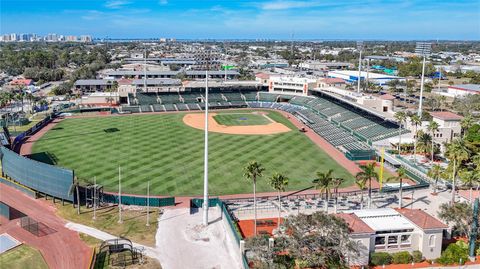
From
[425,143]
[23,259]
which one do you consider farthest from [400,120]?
[23,259]

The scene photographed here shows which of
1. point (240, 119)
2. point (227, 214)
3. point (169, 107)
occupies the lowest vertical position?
point (227, 214)

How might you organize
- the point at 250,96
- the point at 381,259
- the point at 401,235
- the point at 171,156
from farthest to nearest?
1. the point at 250,96
2. the point at 171,156
3. the point at 401,235
4. the point at 381,259

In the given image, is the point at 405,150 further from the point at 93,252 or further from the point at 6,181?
the point at 6,181

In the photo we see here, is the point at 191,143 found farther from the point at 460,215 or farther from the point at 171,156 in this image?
the point at 460,215

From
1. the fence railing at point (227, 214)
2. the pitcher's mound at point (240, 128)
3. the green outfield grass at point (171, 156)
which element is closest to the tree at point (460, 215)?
the fence railing at point (227, 214)

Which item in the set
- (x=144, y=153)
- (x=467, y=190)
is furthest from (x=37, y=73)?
(x=467, y=190)

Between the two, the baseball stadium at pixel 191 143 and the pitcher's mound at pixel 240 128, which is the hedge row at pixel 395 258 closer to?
the baseball stadium at pixel 191 143
